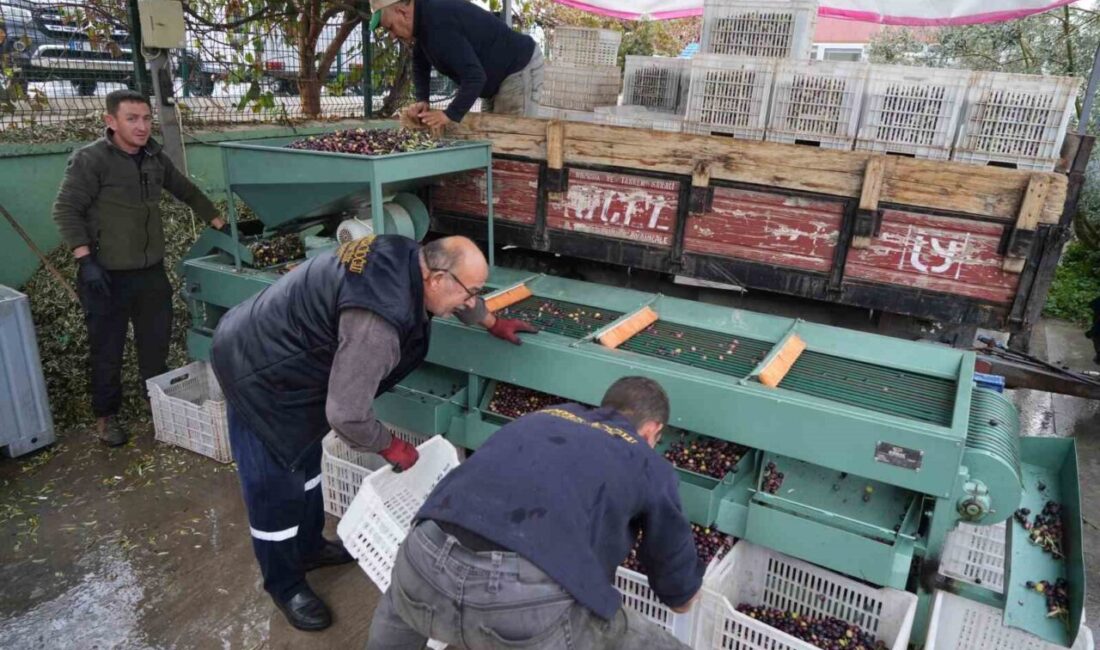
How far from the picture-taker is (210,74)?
6102 mm

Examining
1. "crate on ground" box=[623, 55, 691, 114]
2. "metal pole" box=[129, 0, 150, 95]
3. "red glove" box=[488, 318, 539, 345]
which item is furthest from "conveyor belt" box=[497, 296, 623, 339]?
"metal pole" box=[129, 0, 150, 95]

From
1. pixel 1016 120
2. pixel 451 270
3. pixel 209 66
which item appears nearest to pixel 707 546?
pixel 451 270

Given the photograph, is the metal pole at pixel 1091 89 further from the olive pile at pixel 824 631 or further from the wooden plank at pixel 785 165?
the olive pile at pixel 824 631

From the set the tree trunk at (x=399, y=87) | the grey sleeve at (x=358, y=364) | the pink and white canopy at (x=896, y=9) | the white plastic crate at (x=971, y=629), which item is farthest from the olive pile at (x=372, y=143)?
the pink and white canopy at (x=896, y=9)

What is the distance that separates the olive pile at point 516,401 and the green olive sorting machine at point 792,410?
0.20 feet

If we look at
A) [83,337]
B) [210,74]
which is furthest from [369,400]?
[210,74]

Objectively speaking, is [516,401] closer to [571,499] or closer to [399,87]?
[571,499]

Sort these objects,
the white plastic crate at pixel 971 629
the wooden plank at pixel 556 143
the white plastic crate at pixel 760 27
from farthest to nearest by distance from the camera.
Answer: the wooden plank at pixel 556 143 → the white plastic crate at pixel 760 27 → the white plastic crate at pixel 971 629

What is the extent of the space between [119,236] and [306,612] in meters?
2.41

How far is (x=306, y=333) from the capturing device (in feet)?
7.68

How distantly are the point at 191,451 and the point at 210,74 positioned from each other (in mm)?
3649

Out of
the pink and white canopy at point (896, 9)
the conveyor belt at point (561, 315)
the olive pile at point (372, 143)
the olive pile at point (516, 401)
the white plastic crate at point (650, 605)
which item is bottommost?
the white plastic crate at point (650, 605)

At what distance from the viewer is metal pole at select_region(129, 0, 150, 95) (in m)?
5.05

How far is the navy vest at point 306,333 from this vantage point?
2.19m
